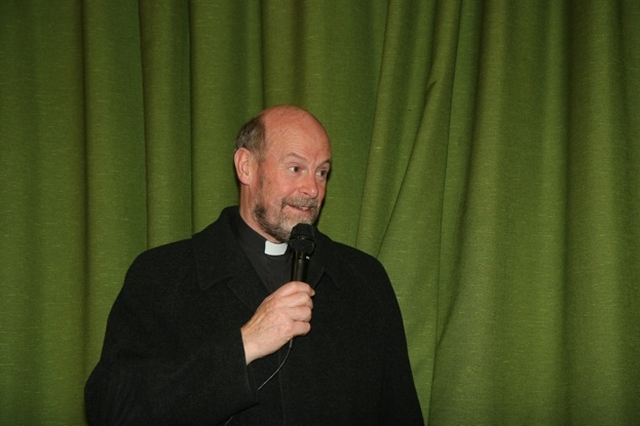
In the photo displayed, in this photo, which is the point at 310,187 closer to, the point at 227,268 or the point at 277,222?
the point at 277,222

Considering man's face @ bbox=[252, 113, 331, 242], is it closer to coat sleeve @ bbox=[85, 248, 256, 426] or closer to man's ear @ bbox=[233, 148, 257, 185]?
man's ear @ bbox=[233, 148, 257, 185]

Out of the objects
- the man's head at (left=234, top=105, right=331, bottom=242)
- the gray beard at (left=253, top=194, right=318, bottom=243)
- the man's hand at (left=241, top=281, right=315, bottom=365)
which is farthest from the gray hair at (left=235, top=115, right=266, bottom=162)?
the man's hand at (left=241, top=281, right=315, bottom=365)

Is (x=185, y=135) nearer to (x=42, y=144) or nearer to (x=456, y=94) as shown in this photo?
(x=42, y=144)

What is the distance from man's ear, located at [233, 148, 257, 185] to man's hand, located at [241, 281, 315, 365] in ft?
1.95

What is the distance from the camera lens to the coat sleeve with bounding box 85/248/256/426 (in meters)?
1.51

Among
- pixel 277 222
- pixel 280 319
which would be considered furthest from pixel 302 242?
pixel 277 222

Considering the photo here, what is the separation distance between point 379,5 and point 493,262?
3.70ft

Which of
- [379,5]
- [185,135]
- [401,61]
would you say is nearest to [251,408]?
[185,135]

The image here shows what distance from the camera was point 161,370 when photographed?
1556 millimetres

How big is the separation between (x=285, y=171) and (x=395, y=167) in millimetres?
647

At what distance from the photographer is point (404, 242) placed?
223 cm

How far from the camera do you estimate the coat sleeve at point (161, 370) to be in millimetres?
1513

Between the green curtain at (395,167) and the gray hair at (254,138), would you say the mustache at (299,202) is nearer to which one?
the gray hair at (254,138)

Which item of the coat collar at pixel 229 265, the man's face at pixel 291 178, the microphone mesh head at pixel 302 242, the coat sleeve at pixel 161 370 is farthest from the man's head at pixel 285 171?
the coat sleeve at pixel 161 370
